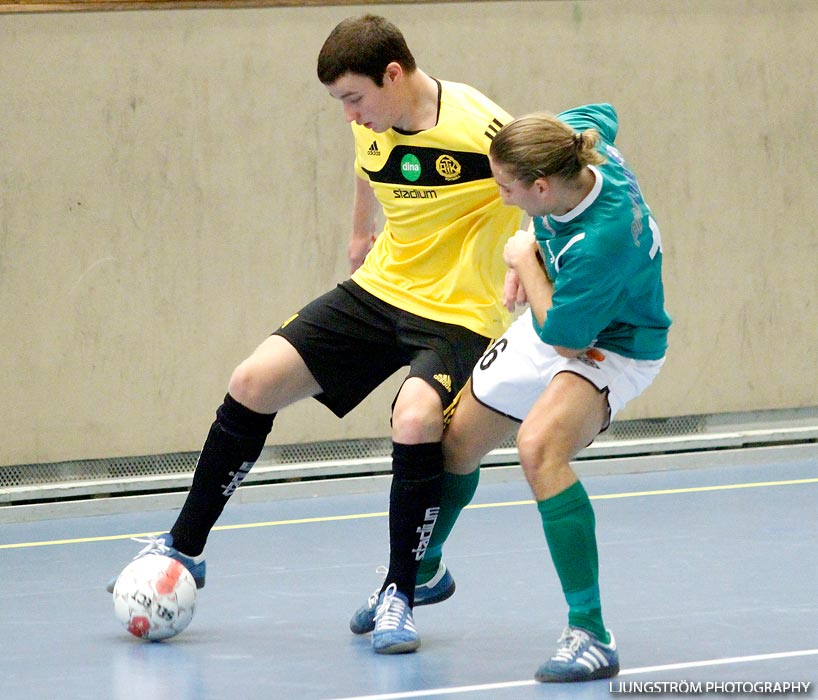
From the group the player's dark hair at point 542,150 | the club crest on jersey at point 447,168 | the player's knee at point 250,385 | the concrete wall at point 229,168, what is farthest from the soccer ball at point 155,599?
the concrete wall at point 229,168

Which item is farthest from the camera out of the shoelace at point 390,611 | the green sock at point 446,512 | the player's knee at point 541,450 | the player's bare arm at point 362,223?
the player's bare arm at point 362,223

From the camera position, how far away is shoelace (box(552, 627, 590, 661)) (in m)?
3.27

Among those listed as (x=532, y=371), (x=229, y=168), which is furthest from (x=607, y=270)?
(x=229, y=168)

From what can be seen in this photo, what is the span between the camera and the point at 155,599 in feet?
12.3

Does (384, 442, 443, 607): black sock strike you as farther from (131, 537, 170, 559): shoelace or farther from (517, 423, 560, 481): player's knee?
(131, 537, 170, 559): shoelace

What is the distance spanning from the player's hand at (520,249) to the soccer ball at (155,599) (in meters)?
1.33

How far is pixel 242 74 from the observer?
6.56 m

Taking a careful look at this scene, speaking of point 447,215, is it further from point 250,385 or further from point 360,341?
point 250,385

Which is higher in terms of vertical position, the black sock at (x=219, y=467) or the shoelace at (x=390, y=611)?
→ the black sock at (x=219, y=467)

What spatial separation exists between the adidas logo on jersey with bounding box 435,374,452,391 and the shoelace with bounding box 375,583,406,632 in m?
0.58

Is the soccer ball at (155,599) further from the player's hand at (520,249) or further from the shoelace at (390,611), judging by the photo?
the player's hand at (520,249)

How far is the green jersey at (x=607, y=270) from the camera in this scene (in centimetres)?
324

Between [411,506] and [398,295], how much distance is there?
0.66 meters

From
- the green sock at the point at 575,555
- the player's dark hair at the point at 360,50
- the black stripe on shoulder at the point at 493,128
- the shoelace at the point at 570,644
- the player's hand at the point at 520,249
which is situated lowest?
the shoelace at the point at 570,644
